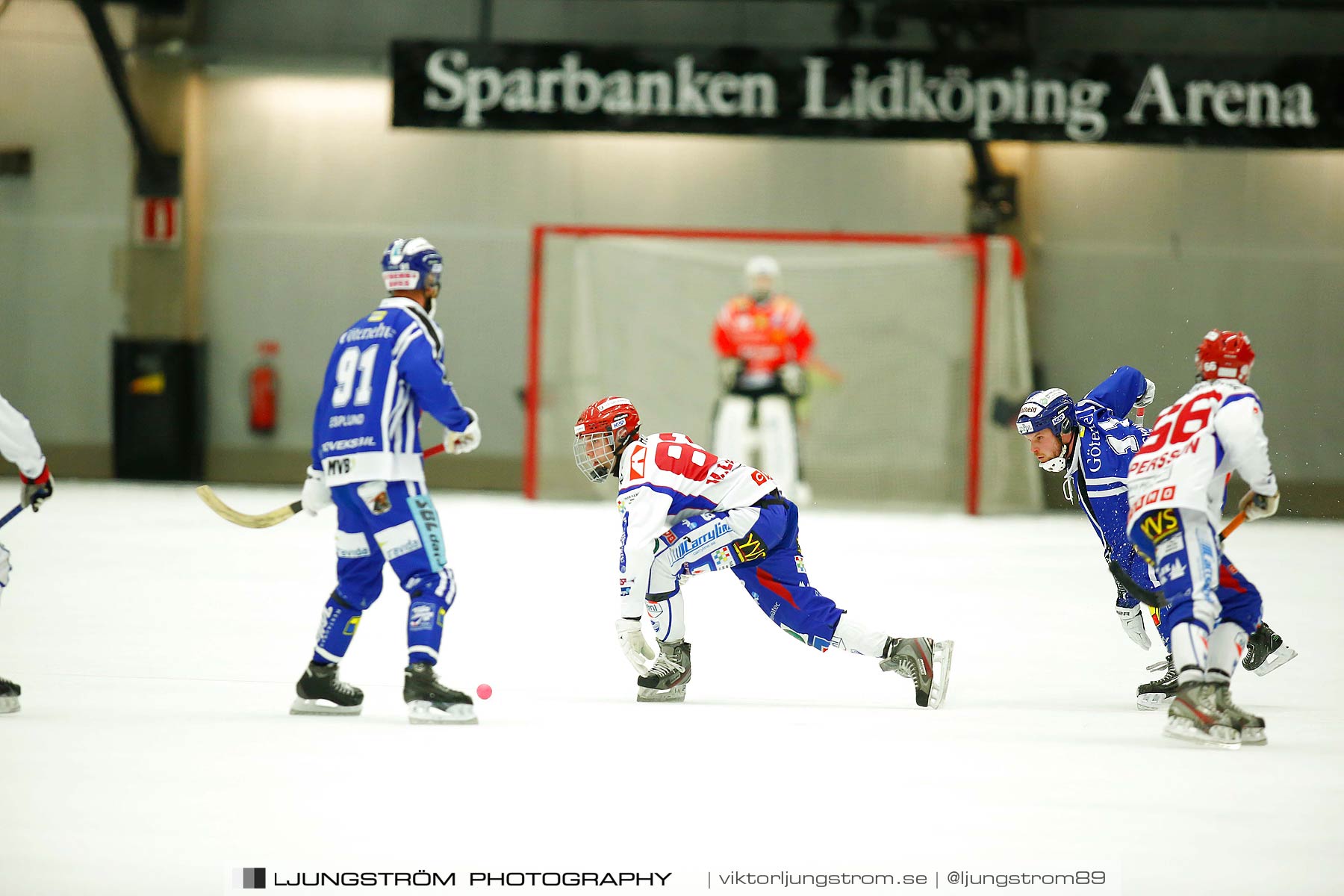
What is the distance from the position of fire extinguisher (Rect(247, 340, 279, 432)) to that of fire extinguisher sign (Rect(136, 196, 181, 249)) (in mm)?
1205

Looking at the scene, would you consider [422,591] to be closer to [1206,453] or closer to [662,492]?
[662,492]

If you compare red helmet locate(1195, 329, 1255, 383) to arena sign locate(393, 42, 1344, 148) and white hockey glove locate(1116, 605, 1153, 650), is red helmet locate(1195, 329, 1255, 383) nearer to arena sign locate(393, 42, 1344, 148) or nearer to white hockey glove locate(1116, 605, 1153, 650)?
white hockey glove locate(1116, 605, 1153, 650)

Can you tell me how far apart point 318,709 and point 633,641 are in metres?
0.98

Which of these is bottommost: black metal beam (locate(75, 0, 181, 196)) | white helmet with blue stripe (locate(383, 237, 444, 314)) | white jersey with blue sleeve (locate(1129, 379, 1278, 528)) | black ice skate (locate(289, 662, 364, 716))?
black ice skate (locate(289, 662, 364, 716))

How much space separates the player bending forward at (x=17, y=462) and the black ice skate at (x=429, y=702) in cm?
111

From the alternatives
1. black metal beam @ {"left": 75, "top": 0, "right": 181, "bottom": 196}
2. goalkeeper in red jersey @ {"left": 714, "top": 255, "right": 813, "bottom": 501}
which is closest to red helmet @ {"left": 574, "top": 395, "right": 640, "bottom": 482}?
goalkeeper in red jersey @ {"left": 714, "top": 255, "right": 813, "bottom": 501}

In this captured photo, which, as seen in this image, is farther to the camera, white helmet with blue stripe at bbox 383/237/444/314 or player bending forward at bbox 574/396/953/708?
player bending forward at bbox 574/396/953/708

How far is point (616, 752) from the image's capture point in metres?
3.87

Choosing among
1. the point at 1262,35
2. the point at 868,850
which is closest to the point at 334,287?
the point at 1262,35

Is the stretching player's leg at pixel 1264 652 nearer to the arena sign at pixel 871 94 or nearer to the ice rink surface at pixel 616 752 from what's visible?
the ice rink surface at pixel 616 752

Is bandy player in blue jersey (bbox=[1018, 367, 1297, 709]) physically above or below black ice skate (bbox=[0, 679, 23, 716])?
above

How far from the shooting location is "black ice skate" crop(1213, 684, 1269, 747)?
405 cm

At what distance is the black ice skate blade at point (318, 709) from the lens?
14.0 ft

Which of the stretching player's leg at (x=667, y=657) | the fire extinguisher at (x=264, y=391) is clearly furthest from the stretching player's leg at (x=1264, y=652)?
the fire extinguisher at (x=264, y=391)
